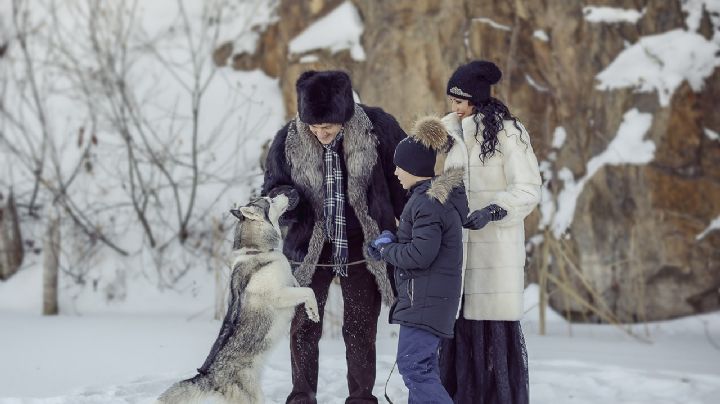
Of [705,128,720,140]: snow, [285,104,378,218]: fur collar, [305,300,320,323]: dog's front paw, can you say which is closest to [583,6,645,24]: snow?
[705,128,720,140]: snow

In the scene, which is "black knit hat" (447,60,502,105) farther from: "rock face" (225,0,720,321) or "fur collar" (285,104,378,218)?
"rock face" (225,0,720,321)

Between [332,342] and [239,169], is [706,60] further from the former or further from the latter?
[239,169]

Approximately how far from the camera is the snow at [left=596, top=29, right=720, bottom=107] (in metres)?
8.34

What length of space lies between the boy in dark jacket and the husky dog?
0.68 metres

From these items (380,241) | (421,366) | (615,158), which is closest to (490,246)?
(380,241)

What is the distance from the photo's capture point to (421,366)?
382 centimetres

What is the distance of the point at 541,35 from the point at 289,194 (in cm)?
550

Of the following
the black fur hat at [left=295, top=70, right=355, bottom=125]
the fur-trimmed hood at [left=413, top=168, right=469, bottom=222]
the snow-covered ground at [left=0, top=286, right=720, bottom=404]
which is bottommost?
the snow-covered ground at [left=0, top=286, right=720, bottom=404]

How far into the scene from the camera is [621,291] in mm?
8312

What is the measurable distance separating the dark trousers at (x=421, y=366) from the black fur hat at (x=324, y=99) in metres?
1.20

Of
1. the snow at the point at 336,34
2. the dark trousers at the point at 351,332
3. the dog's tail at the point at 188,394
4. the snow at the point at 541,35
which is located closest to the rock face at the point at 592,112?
the snow at the point at 541,35

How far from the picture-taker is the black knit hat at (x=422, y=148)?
3.88 m

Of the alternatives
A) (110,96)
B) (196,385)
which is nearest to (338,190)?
(196,385)

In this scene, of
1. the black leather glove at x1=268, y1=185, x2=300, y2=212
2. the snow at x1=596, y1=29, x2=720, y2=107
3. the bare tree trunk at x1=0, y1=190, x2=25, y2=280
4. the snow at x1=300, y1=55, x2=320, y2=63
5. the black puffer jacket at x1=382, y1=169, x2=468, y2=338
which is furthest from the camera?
the snow at x1=300, y1=55, x2=320, y2=63
